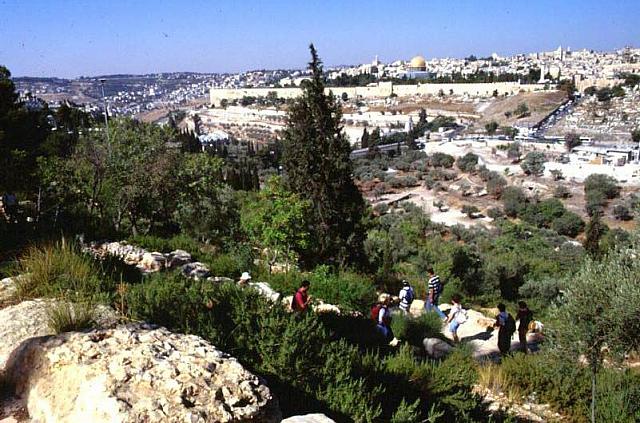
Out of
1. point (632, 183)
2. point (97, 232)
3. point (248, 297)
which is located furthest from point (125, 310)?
point (632, 183)

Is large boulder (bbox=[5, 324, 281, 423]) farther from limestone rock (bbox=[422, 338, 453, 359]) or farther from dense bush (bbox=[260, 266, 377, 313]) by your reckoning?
dense bush (bbox=[260, 266, 377, 313])

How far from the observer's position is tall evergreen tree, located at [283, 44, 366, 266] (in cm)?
1297

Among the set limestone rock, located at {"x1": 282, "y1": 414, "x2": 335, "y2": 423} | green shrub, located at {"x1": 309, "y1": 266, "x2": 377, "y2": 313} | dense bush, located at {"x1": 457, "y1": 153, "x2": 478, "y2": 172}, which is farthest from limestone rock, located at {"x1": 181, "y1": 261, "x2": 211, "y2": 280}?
dense bush, located at {"x1": 457, "y1": 153, "x2": 478, "y2": 172}

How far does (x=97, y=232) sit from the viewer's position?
9844 millimetres

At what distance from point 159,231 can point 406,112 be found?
3311 inches

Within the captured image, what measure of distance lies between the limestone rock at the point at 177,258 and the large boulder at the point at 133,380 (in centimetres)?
532

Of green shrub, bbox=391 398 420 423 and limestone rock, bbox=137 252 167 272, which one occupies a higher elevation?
green shrub, bbox=391 398 420 423

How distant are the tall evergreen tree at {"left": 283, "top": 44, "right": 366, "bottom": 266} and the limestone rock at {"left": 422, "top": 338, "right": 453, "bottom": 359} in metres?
5.64

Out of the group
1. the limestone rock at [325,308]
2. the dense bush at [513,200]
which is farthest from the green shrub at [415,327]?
the dense bush at [513,200]

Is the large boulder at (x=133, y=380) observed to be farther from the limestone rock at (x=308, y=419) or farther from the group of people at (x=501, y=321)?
the group of people at (x=501, y=321)

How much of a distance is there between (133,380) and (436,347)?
208 inches

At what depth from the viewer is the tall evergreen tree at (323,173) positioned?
13.0 meters

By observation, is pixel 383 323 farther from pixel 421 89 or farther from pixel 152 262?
pixel 421 89

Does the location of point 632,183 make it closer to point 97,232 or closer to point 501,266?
point 501,266
